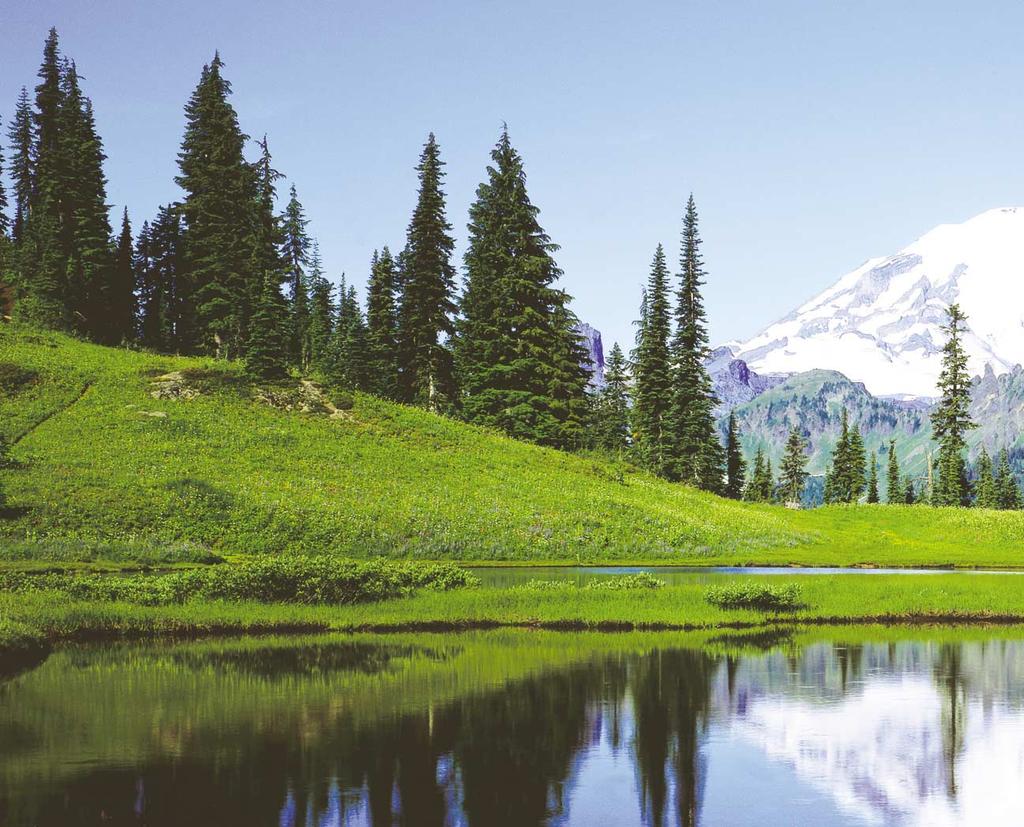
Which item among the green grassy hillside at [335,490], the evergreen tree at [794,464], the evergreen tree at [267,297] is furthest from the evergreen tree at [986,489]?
the evergreen tree at [267,297]

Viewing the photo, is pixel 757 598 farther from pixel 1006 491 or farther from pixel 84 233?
pixel 1006 491

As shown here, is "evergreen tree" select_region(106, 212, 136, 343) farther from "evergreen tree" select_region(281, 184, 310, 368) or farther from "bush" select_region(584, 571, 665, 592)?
"bush" select_region(584, 571, 665, 592)

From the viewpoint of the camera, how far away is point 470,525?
168 ft

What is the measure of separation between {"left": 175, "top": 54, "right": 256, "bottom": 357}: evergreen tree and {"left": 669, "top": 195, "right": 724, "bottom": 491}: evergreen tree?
39266 millimetres

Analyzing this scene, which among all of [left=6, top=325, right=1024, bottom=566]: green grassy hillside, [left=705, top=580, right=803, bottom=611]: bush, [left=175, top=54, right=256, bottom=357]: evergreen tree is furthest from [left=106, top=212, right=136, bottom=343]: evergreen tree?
[left=705, top=580, right=803, bottom=611]: bush

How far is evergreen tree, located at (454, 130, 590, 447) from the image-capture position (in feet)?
267

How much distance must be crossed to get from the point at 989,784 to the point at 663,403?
8324cm

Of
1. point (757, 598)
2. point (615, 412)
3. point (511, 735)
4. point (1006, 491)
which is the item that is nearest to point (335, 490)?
point (757, 598)

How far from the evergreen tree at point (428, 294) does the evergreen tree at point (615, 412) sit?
113ft

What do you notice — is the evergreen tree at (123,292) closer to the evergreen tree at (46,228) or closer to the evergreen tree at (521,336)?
the evergreen tree at (46,228)

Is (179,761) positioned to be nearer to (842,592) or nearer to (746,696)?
(746,696)

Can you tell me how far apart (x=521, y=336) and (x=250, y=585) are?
53.9m

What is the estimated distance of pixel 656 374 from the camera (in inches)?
3868

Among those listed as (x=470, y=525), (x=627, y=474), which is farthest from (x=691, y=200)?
(x=470, y=525)
